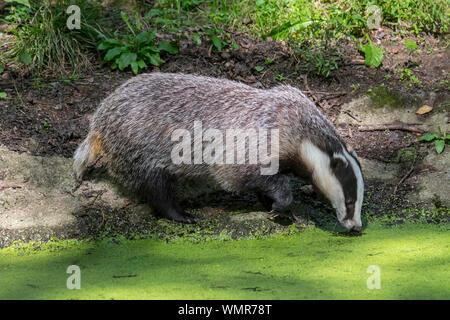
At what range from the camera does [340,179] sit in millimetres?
4320

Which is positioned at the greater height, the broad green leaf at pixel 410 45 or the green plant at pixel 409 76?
the broad green leaf at pixel 410 45

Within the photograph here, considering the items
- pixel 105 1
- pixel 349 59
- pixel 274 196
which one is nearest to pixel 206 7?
pixel 105 1

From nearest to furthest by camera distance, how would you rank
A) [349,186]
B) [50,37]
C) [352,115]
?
[349,186] < [352,115] < [50,37]

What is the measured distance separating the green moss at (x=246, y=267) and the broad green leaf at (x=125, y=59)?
2.24 meters

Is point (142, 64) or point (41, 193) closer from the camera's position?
point (41, 193)

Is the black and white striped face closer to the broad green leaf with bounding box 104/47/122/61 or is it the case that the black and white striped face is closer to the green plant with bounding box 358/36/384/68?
the green plant with bounding box 358/36/384/68

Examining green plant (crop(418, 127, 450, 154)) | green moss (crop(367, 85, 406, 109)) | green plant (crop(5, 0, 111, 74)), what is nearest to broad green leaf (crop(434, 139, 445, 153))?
green plant (crop(418, 127, 450, 154))

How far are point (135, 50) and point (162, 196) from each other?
2.03m

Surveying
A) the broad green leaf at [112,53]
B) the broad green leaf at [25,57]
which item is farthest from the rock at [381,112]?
the broad green leaf at [25,57]

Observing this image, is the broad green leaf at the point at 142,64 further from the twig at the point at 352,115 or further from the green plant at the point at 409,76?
the green plant at the point at 409,76

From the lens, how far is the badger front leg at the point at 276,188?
449 centimetres

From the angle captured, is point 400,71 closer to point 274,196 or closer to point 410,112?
point 410,112

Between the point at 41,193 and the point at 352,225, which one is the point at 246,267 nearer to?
the point at 352,225

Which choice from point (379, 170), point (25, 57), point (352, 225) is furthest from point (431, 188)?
point (25, 57)
